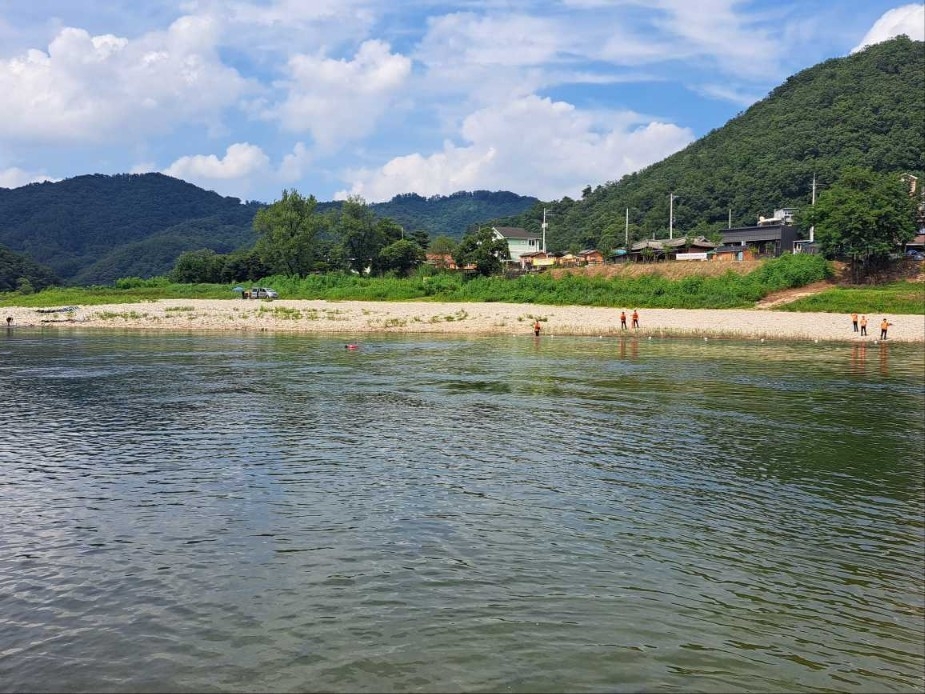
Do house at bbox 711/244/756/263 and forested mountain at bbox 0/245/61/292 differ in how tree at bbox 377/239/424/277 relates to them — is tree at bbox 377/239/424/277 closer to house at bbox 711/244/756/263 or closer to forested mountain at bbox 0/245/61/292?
house at bbox 711/244/756/263

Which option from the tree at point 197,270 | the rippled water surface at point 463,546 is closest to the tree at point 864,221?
the rippled water surface at point 463,546

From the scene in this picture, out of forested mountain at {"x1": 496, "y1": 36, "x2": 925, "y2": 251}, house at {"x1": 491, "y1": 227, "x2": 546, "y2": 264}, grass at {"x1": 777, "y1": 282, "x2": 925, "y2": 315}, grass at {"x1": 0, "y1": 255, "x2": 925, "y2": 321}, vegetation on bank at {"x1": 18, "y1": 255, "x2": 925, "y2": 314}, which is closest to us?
grass at {"x1": 777, "y1": 282, "x2": 925, "y2": 315}

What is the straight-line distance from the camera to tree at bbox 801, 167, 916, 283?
259 feet

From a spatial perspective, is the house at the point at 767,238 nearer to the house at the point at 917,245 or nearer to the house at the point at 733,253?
the house at the point at 733,253

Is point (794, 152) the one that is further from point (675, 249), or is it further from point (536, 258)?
point (675, 249)

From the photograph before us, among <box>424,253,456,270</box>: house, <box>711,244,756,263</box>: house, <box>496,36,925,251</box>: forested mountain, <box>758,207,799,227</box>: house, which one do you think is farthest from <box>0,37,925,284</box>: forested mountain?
<box>424,253,456,270</box>: house

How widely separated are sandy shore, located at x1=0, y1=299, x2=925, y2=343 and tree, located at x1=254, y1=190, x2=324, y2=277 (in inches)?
1411

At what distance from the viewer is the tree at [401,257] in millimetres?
119375

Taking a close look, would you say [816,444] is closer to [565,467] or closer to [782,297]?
[565,467]

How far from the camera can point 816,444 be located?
1997 centimetres

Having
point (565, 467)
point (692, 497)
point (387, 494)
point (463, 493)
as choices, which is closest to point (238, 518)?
point (387, 494)

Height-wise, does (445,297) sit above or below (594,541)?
above

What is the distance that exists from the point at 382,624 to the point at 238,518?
5.21m

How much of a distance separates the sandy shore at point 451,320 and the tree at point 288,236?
35.8m
